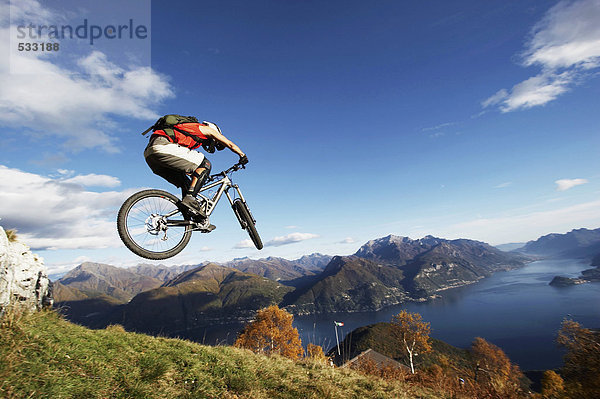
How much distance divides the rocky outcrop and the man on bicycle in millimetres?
4165

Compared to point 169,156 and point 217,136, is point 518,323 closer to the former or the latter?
point 217,136

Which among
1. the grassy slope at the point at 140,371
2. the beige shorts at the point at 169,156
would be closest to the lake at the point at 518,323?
the grassy slope at the point at 140,371

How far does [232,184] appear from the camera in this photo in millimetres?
6840

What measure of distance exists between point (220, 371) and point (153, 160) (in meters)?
5.31

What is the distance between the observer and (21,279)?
6488mm

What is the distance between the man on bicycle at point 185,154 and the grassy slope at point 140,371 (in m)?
3.52

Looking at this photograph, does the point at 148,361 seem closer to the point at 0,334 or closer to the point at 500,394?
the point at 0,334

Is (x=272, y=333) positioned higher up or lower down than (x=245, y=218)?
lower down

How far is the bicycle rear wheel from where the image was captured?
23.2 feet

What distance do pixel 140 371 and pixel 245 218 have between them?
4150mm

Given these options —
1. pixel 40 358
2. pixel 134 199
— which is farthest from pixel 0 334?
pixel 134 199

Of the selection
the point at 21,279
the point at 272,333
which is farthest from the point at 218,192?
the point at 272,333

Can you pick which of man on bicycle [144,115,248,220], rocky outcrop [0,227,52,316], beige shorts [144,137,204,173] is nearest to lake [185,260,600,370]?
rocky outcrop [0,227,52,316]

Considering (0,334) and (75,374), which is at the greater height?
(0,334)
